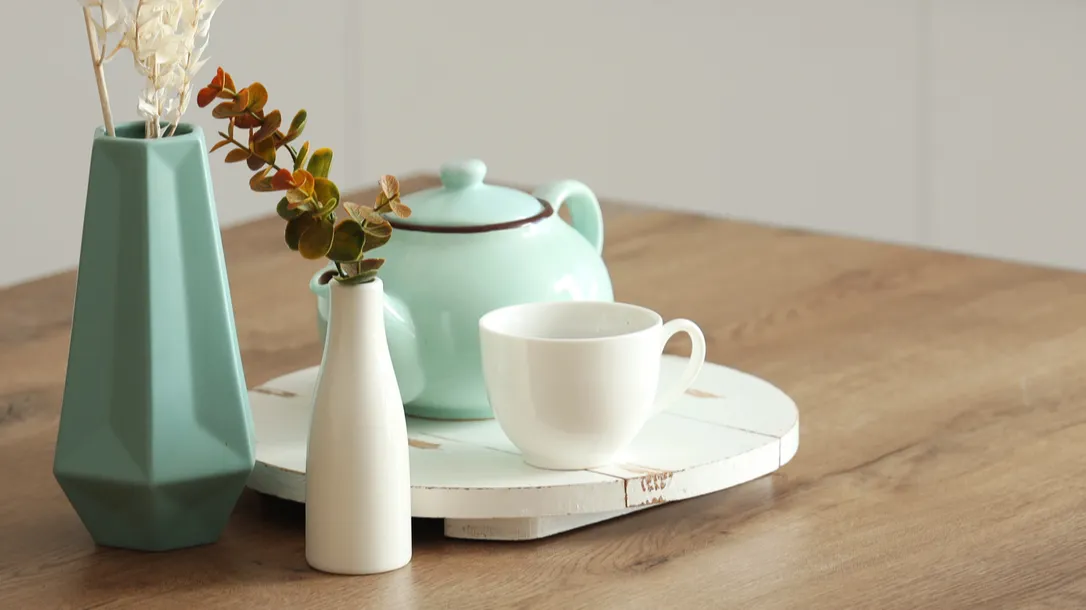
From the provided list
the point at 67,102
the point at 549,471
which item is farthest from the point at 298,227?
the point at 67,102

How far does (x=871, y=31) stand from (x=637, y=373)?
2284 millimetres

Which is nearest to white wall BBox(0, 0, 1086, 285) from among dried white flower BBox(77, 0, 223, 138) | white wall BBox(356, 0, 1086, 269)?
white wall BBox(356, 0, 1086, 269)

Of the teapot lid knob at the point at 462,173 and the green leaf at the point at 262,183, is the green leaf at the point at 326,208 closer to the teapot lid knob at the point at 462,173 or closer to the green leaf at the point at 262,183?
the green leaf at the point at 262,183

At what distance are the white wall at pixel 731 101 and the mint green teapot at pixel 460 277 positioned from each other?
1.88 metres

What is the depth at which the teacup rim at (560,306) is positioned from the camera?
81 cm

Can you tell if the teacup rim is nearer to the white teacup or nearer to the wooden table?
the white teacup

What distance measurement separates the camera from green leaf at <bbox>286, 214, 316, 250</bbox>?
0.73m

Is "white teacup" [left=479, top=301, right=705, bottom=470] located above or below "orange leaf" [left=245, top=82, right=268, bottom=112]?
below

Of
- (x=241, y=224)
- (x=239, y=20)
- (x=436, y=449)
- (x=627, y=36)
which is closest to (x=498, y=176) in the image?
(x=627, y=36)

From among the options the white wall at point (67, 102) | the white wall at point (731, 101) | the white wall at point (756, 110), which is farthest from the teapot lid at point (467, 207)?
the white wall at point (756, 110)

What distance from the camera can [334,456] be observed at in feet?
2.53

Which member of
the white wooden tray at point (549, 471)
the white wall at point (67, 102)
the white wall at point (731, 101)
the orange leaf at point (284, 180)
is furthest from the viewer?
the white wall at point (731, 101)

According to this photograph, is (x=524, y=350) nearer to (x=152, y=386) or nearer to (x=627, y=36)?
(x=152, y=386)

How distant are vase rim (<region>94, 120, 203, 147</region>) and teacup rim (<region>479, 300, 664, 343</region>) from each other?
19 centimetres
